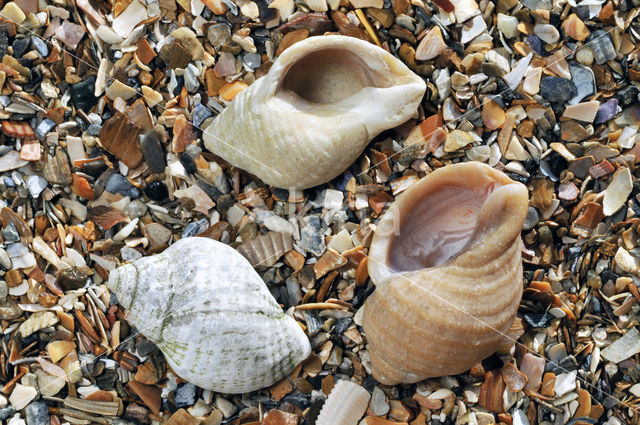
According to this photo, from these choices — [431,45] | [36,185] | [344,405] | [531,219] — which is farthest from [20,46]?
[531,219]

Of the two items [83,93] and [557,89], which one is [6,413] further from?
[557,89]

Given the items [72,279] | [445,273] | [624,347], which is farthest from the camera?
[72,279]

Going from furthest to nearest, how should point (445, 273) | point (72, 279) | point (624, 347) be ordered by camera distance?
point (72, 279), point (624, 347), point (445, 273)

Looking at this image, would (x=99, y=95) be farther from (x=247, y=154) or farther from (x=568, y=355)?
(x=568, y=355)

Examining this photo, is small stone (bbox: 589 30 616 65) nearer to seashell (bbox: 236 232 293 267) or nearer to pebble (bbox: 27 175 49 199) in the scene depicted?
seashell (bbox: 236 232 293 267)

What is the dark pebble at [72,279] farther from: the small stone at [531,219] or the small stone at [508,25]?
the small stone at [508,25]

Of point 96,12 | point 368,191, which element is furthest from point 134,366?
point 96,12
